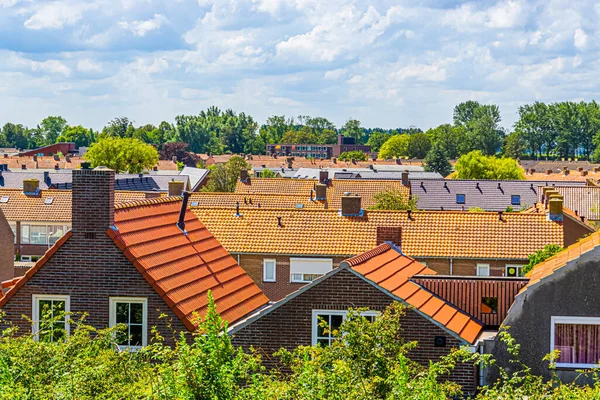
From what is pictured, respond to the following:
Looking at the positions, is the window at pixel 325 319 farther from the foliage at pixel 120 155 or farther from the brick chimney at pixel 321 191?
the foliage at pixel 120 155

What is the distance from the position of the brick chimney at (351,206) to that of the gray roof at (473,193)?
107ft

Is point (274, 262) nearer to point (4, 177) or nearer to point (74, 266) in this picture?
point (74, 266)

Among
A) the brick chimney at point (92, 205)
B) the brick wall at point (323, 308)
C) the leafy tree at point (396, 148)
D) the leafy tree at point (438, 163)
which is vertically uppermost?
the leafy tree at point (396, 148)

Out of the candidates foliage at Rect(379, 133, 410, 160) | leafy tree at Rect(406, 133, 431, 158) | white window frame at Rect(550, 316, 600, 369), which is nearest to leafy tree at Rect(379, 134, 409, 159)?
foliage at Rect(379, 133, 410, 160)

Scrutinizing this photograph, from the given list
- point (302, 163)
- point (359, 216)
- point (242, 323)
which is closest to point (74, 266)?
point (242, 323)

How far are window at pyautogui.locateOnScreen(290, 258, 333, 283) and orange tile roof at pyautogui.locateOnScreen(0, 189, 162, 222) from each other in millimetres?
23355

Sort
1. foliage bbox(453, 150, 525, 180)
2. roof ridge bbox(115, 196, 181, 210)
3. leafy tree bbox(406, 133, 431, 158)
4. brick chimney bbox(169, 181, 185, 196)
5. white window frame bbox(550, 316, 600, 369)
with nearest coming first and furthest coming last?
white window frame bbox(550, 316, 600, 369) < roof ridge bbox(115, 196, 181, 210) < brick chimney bbox(169, 181, 185, 196) < foliage bbox(453, 150, 525, 180) < leafy tree bbox(406, 133, 431, 158)

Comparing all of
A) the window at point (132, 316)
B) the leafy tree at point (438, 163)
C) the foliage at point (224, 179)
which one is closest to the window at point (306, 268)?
the window at point (132, 316)

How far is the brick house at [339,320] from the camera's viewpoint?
1738 centimetres

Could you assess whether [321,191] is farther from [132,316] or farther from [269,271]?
[132,316]

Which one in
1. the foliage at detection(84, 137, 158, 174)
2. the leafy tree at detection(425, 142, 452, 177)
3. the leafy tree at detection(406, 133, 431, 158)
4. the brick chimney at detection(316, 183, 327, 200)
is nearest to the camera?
the brick chimney at detection(316, 183, 327, 200)

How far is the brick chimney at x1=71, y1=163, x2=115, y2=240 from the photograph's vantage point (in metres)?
17.6

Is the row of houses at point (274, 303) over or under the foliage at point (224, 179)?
under

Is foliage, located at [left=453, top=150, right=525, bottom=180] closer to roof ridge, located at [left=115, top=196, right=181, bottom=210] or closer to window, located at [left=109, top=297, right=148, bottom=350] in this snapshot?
Result: roof ridge, located at [left=115, top=196, right=181, bottom=210]
